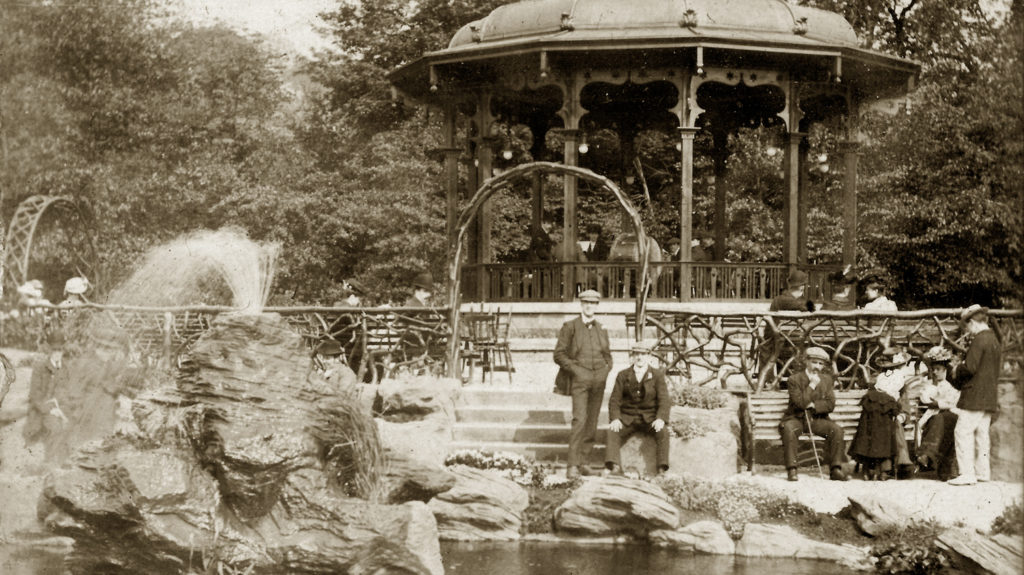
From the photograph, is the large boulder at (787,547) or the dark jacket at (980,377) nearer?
the large boulder at (787,547)

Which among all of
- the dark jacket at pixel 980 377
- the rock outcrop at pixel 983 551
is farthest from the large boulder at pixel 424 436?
the dark jacket at pixel 980 377

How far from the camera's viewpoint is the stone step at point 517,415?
16.3 meters

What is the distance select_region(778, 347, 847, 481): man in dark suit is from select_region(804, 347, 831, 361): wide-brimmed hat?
1227 mm

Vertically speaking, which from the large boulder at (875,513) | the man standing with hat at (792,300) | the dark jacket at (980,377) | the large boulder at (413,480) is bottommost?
the large boulder at (875,513)

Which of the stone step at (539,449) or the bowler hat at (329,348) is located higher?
the bowler hat at (329,348)

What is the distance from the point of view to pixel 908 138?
105 ft

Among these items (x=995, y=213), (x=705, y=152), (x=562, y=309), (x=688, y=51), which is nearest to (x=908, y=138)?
(x=995, y=213)

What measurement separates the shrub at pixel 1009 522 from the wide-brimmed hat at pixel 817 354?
15.5 ft

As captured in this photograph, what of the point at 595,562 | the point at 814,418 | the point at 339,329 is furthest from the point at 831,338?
the point at 339,329

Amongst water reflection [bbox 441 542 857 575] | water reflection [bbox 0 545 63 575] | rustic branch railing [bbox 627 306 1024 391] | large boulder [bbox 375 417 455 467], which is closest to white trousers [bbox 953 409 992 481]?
rustic branch railing [bbox 627 306 1024 391]

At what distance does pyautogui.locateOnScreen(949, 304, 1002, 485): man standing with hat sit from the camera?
1411 centimetres

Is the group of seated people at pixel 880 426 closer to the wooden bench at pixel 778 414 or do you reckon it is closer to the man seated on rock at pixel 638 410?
the wooden bench at pixel 778 414

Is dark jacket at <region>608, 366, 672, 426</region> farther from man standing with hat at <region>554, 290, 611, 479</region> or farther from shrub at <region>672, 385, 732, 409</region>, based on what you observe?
shrub at <region>672, 385, 732, 409</region>

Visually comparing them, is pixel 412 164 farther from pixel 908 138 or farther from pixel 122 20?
pixel 908 138
